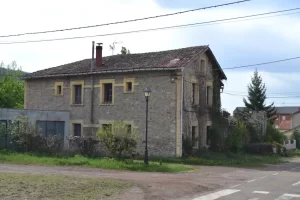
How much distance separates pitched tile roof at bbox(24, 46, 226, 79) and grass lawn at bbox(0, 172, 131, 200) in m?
15.6

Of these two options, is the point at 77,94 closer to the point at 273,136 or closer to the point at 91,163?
the point at 91,163

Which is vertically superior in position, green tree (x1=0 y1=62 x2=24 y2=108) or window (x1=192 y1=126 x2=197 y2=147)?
green tree (x1=0 y1=62 x2=24 y2=108)

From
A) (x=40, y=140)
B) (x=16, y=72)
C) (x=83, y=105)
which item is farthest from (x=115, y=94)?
(x=16, y=72)

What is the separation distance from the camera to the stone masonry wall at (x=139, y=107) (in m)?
28.1

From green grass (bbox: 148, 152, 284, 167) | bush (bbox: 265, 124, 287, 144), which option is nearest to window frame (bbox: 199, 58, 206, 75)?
green grass (bbox: 148, 152, 284, 167)

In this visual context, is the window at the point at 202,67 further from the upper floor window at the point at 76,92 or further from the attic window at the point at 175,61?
the upper floor window at the point at 76,92

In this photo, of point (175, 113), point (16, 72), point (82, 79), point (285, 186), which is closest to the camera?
point (285, 186)

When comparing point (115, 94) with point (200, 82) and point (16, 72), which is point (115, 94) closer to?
point (200, 82)

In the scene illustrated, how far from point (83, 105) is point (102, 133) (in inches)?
419

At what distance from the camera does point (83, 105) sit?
32.8m

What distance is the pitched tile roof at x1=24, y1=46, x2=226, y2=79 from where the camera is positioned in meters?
28.9

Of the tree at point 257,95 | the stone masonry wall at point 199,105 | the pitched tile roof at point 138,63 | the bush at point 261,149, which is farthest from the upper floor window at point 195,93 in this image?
the tree at point 257,95

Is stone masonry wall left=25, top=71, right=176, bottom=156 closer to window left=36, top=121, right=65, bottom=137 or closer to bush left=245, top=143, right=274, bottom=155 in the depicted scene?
window left=36, top=121, right=65, bottom=137

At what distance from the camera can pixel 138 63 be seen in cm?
3077
